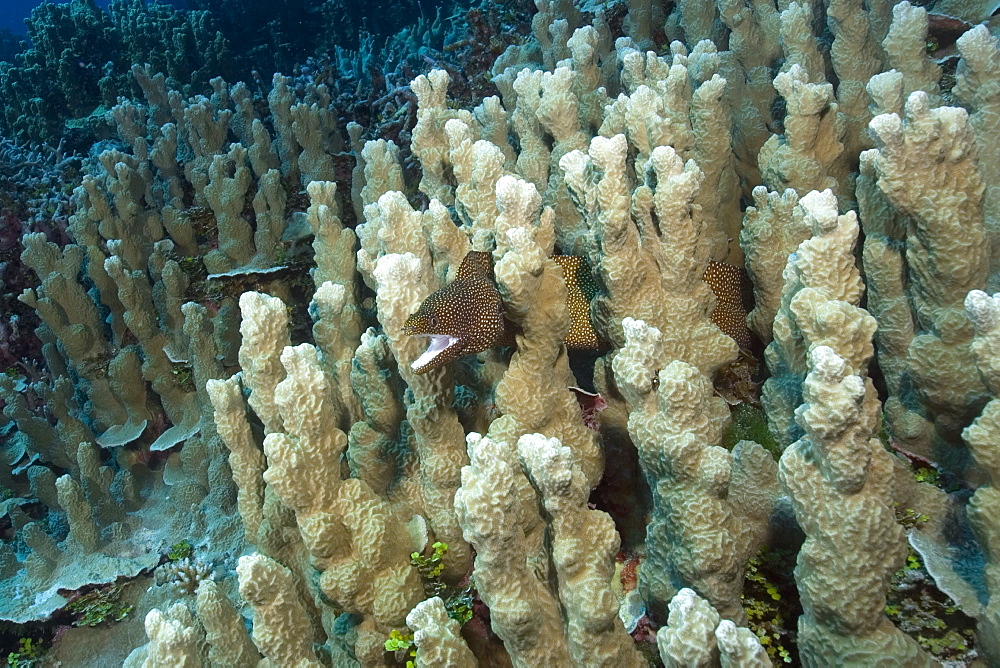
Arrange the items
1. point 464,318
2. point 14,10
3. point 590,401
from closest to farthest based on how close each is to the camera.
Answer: point 464,318 < point 590,401 < point 14,10

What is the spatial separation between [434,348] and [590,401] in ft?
3.12

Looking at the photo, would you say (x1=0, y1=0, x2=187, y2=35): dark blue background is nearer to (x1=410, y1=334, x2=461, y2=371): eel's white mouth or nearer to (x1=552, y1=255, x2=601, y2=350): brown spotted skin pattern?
(x1=552, y1=255, x2=601, y2=350): brown spotted skin pattern

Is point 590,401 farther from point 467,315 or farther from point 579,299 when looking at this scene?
point 467,315

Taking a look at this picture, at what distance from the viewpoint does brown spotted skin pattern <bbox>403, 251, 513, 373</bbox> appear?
7.79 ft

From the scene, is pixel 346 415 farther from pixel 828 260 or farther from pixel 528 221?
pixel 828 260

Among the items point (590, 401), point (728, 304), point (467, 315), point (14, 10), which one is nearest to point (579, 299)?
point (590, 401)

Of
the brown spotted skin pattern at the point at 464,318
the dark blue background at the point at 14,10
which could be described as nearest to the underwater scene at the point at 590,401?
the brown spotted skin pattern at the point at 464,318

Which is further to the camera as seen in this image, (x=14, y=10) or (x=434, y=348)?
(x=14, y=10)

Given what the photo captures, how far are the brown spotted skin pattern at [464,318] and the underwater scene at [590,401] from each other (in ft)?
0.04

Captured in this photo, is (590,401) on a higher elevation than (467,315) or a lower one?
lower

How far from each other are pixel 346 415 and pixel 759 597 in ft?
6.76

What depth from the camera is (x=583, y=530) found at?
6.53 feet

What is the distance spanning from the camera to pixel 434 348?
251 centimetres

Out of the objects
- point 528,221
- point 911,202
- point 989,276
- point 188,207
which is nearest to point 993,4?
point 989,276
